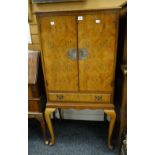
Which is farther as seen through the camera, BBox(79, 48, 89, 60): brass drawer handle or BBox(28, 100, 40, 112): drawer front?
BBox(28, 100, 40, 112): drawer front

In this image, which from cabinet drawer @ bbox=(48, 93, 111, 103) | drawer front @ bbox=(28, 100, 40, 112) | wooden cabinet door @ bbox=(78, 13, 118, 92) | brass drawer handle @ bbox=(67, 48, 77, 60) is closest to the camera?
wooden cabinet door @ bbox=(78, 13, 118, 92)

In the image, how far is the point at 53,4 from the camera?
6.28 ft

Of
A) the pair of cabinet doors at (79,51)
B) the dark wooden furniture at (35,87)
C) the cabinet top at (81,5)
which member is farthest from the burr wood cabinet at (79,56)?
the cabinet top at (81,5)

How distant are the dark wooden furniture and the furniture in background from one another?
0.33ft

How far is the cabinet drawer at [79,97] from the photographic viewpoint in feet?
5.47

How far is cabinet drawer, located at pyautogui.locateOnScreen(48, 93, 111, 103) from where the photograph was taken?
65.6 inches

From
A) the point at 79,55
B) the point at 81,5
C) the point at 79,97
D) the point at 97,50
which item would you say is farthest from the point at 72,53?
the point at 81,5

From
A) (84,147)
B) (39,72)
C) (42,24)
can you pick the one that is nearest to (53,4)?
(42,24)

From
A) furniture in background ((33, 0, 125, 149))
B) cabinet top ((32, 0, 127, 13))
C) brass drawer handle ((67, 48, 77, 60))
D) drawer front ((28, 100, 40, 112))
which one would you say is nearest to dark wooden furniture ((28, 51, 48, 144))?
drawer front ((28, 100, 40, 112))

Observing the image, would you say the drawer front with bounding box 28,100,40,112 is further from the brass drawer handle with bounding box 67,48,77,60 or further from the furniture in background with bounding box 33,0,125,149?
the brass drawer handle with bounding box 67,48,77,60

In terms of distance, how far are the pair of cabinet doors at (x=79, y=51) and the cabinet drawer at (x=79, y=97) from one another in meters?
0.05
